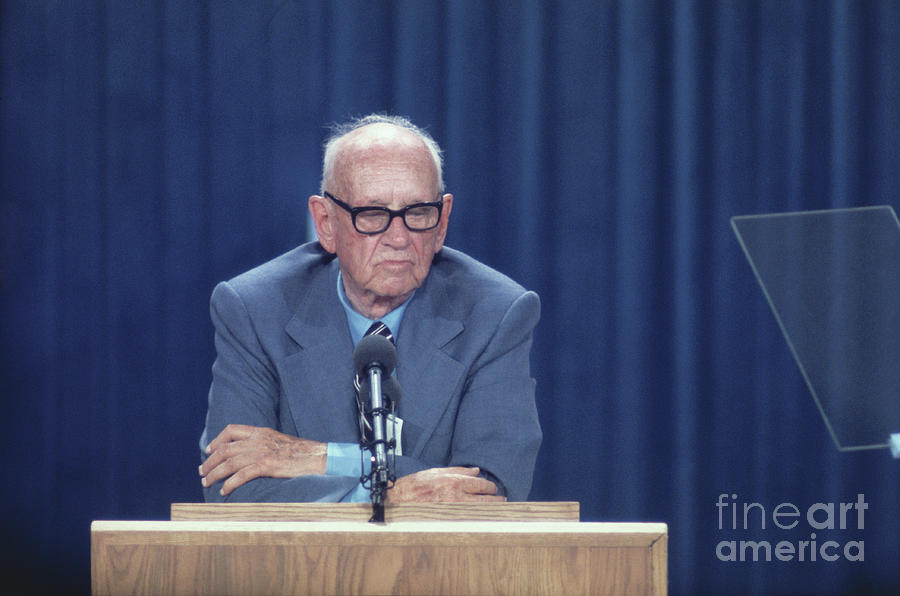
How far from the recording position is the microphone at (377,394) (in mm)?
1137

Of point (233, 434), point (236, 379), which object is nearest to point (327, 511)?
point (233, 434)

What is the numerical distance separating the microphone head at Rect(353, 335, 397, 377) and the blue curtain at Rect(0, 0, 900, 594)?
204cm

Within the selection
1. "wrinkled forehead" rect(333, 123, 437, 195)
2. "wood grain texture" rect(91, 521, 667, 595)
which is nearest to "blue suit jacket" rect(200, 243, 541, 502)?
"wrinkled forehead" rect(333, 123, 437, 195)

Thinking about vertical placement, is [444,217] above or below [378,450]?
above

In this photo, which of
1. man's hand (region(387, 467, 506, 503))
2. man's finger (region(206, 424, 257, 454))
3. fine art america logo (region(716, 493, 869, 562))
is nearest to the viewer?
man's hand (region(387, 467, 506, 503))

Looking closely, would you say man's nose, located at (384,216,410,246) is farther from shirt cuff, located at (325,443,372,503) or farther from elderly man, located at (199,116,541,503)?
shirt cuff, located at (325,443,372,503)

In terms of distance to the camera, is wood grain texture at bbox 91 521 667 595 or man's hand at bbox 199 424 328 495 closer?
wood grain texture at bbox 91 521 667 595

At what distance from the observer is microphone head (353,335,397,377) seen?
126 centimetres

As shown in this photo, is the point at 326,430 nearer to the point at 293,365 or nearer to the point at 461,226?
the point at 293,365

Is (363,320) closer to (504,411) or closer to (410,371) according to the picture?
(410,371)

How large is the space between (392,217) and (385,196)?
43 mm

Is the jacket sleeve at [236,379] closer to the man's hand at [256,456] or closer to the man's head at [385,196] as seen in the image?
the man's hand at [256,456]

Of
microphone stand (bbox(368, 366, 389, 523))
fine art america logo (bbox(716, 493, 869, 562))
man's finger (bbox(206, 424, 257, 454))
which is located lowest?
fine art america logo (bbox(716, 493, 869, 562))

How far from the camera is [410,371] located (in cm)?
197
